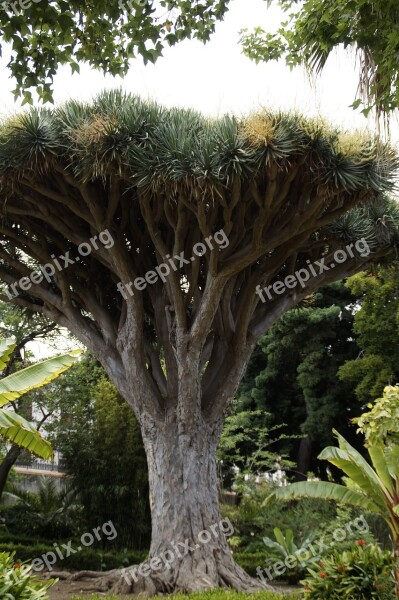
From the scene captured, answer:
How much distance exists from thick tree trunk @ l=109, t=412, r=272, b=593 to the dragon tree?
0.02 m

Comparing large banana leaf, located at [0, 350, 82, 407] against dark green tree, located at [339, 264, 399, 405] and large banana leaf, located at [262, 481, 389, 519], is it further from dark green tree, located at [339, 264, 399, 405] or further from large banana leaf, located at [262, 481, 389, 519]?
dark green tree, located at [339, 264, 399, 405]

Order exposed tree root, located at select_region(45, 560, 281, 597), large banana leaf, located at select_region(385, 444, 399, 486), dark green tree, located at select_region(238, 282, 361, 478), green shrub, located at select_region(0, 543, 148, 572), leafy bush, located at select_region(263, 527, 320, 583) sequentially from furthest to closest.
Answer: dark green tree, located at select_region(238, 282, 361, 478) < green shrub, located at select_region(0, 543, 148, 572) < leafy bush, located at select_region(263, 527, 320, 583) < exposed tree root, located at select_region(45, 560, 281, 597) < large banana leaf, located at select_region(385, 444, 399, 486)

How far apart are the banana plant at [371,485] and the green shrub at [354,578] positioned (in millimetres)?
267

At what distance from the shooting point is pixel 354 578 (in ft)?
24.5

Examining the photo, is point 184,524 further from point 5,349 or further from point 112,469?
point 112,469

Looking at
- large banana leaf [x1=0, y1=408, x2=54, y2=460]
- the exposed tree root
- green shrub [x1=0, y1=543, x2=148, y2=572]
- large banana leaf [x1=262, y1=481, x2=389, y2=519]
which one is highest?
large banana leaf [x1=0, y1=408, x2=54, y2=460]

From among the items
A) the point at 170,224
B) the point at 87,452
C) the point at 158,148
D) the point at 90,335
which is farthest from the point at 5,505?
the point at 158,148

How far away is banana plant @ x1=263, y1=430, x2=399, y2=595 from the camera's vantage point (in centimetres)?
777

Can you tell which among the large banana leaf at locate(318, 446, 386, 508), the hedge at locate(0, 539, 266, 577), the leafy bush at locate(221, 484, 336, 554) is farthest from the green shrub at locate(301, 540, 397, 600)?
the hedge at locate(0, 539, 266, 577)

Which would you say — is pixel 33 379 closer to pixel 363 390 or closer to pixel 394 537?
pixel 394 537

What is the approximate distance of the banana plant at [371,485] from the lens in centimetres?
777

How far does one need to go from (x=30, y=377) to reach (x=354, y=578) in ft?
13.3

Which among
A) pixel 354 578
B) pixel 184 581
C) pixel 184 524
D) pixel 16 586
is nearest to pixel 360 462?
pixel 354 578

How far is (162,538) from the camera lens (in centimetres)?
931
